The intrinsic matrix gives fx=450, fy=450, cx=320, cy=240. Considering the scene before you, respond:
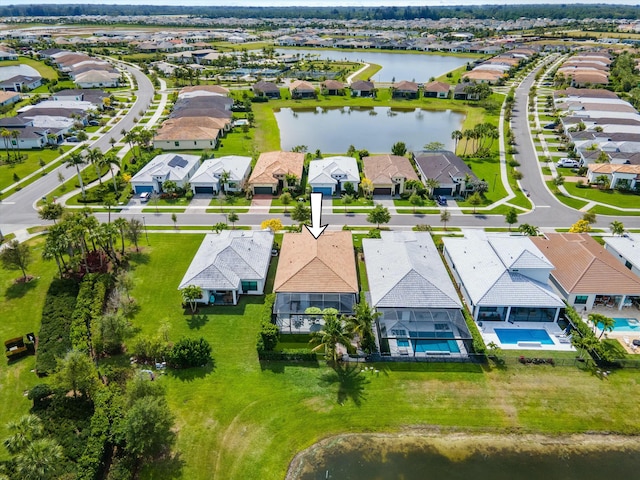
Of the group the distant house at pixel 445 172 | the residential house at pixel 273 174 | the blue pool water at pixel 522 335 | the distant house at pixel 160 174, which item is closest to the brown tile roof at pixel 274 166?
the residential house at pixel 273 174

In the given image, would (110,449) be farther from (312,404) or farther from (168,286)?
(168,286)

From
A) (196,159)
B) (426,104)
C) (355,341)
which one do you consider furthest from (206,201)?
(426,104)

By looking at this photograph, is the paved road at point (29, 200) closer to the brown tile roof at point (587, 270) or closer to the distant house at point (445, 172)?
the distant house at point (445, 172)

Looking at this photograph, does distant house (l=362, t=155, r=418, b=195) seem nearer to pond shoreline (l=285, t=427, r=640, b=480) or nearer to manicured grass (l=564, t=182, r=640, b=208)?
manicured grass (l=564, t=182, r=640, b=208)

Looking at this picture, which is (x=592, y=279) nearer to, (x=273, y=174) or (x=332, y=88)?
(x=273, y=174)

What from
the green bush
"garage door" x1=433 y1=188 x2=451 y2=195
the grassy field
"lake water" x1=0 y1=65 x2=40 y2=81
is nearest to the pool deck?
the grassy field

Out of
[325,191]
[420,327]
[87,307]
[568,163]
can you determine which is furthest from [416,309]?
[568,163]
